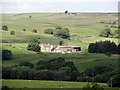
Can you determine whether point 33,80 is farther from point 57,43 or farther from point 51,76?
point 57,43

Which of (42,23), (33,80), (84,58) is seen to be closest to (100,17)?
(42,23)

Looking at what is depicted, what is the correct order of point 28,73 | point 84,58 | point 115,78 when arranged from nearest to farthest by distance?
point 115,78, point 28,73, point 84,58

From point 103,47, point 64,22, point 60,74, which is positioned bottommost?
point 60,74

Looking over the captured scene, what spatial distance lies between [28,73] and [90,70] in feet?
6.77

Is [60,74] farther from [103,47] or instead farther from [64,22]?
[64,22]

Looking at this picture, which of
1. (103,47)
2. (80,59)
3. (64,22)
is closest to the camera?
(80,59)

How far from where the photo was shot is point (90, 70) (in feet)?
30.6

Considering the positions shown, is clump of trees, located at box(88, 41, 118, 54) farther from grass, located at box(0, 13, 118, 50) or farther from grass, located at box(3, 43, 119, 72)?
grass, located at box(0, 13, 118, 50)

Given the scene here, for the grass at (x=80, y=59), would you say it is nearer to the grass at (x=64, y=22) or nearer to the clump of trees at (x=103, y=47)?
the clump of trees at (x=103, y=47)

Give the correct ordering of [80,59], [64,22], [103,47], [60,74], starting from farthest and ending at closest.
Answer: [64,22] < [103,47] < [80,59] < [60,74]

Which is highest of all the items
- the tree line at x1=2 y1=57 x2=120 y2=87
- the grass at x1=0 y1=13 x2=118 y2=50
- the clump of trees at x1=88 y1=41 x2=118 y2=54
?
the grass at x1=0 y1=13 x2=118 y2=50

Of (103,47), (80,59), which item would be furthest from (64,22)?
(80,59)

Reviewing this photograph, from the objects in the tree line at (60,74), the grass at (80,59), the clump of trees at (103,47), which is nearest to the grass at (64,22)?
Result: the clump of trees at (103,47)

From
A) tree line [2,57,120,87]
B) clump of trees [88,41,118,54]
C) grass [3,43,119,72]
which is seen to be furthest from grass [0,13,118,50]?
A: tree line [2,57,120,87]
